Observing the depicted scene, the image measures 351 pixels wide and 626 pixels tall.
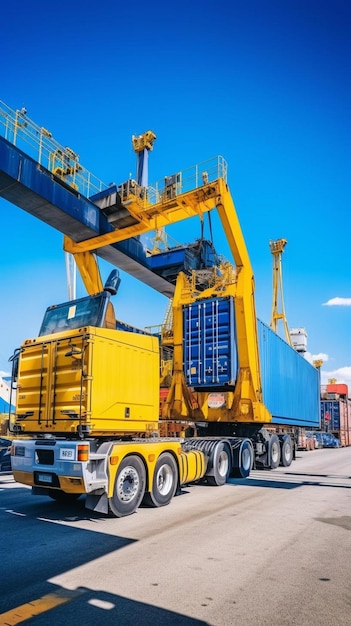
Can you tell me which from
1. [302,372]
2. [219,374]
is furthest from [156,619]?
[302,372]

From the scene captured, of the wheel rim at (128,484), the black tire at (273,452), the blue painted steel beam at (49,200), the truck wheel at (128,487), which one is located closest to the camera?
the truck wheel at (128,487)

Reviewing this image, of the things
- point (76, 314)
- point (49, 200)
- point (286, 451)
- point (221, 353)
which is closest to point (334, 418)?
point (286, 451)

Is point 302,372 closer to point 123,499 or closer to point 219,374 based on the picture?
point 219,374

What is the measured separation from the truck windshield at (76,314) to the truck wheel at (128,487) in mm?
2395

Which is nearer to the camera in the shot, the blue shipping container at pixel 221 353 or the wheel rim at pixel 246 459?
the wheel rim at pixel 246 459

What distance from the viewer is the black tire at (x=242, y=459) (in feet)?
41.4

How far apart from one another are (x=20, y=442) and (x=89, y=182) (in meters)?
10.8

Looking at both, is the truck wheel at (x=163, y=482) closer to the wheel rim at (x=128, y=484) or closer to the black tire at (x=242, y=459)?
the wheel rim at (x=128, y=484)

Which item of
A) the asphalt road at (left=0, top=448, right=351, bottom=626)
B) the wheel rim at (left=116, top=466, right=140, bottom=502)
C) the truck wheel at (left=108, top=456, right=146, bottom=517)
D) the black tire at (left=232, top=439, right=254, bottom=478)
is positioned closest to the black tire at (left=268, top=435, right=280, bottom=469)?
the black tire at (left=232, top=439, right=254, bottom=478)

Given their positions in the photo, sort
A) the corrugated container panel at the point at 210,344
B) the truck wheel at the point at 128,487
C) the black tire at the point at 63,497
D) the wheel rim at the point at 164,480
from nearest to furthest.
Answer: the truck wheel at the point at 128,487
the wheel rim at the point at 164,480
the black tire at the point at 63,497
the corrugated container panel at the point at 210,344

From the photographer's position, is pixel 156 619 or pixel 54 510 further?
pixel 54 510

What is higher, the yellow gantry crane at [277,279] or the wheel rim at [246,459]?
the yellow gantry crane at [277,279]

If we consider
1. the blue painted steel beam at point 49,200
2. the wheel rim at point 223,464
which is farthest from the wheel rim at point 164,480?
the blue painted steel beam at point 49,200

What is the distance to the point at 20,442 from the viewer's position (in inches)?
324
